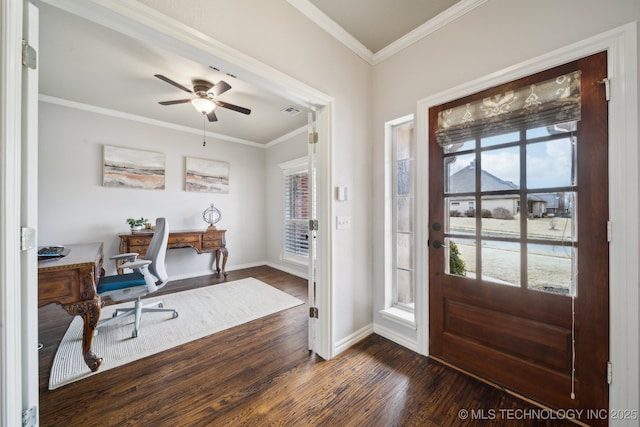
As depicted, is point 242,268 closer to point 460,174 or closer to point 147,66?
point 147,66

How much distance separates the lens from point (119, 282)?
222 centimetres

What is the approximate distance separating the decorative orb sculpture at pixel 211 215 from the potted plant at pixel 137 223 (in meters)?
0.94

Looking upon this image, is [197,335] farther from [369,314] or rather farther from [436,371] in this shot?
[436,371]

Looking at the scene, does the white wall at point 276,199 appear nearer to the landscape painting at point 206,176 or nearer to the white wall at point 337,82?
the landscape painting at point 206,176

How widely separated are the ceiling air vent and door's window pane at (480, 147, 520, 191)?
2.57m

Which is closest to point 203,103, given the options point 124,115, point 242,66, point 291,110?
point 291,110

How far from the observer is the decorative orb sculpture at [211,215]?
4406mm

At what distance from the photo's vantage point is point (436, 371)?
174 cm

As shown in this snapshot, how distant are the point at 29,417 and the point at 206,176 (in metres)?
3.91

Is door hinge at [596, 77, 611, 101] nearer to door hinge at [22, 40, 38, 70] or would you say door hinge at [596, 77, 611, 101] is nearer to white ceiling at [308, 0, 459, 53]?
white ceiling at [308, 0, 459, 53]

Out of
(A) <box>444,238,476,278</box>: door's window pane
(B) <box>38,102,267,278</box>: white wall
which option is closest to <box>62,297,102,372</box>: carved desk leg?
(B) <box>38,102,267,278</box>: white wall

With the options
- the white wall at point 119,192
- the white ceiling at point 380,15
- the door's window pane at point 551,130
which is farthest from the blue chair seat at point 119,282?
the door's window pane at point 551,130

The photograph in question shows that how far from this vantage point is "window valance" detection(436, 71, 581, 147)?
1326 millimetres

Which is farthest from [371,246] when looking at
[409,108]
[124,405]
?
[124,405]
